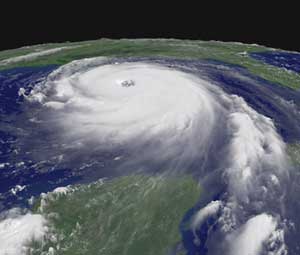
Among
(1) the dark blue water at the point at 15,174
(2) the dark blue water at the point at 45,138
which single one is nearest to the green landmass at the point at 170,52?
(2) the dark blue water at the point at 45,138

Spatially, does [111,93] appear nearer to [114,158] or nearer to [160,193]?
[114,158]

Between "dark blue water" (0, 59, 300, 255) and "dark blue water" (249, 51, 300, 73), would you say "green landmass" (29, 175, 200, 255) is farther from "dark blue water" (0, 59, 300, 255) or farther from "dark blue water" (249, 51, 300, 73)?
"dark blue water" (249, 51, 300, 73)

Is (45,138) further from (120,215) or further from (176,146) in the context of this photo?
(120,215)

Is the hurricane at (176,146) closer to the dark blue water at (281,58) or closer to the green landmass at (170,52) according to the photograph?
the green landmass at (170,52)

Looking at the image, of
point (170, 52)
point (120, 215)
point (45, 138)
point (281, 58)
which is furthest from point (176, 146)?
point (281, 58)

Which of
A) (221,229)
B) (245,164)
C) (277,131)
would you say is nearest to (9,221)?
(221,229)
